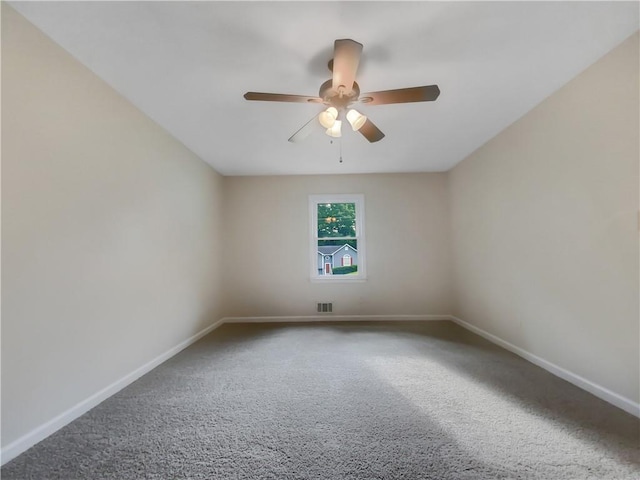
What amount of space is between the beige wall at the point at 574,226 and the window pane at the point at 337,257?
187 centimetres

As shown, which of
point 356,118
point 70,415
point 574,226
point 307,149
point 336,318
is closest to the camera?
point 70,415

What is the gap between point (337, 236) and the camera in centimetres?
427

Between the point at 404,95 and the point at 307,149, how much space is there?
170cm

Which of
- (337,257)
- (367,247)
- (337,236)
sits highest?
(337,236)

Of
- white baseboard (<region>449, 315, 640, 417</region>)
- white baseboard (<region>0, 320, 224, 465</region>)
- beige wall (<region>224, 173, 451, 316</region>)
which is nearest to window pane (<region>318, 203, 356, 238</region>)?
beige wall (<region>224, 173, 451, 316</region>)

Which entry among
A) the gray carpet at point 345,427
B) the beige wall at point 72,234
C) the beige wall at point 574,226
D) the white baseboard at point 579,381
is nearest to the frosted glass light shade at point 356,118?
the beige wall at point 574,226

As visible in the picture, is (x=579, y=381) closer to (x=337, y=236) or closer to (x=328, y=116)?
(x=328, y=116)

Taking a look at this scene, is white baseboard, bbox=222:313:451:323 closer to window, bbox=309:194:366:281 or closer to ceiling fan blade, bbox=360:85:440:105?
window, bbox=309:194:366:281

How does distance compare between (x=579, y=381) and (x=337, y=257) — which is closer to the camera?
(x=579, y=381)

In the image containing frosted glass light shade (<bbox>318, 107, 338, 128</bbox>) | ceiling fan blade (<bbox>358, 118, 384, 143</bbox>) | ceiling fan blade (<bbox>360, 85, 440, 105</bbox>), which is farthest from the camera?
ceiling fan blade (<bbox>358, 118, 384, 143</bbox>)

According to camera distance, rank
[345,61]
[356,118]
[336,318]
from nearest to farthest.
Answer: [345,61]
[356,118]
[336,318]

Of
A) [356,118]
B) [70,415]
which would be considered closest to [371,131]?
[356,118]

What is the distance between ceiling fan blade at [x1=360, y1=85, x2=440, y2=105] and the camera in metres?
1.55

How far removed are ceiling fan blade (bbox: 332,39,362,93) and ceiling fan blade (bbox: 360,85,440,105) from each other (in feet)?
0.50
